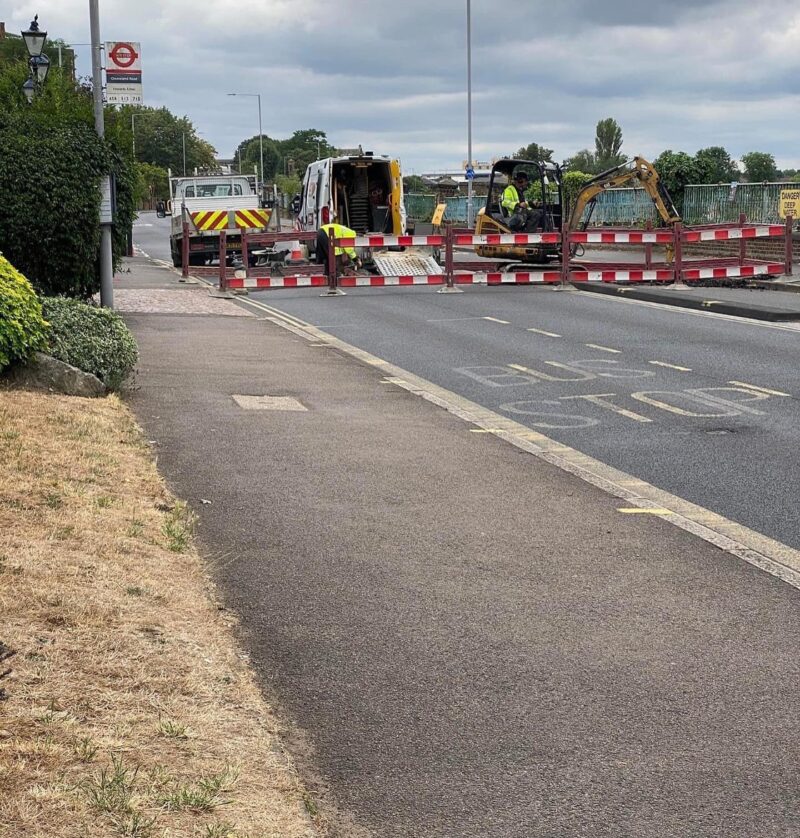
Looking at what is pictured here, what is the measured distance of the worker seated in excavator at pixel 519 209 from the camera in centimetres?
3009

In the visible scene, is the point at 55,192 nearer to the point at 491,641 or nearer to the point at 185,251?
the point at 491,641

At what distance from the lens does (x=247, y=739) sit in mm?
3975

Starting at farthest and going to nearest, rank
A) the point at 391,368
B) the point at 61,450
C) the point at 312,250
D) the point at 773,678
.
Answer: the point at 312,250, the point at 391,368, the point at 61,450, the point at 773,678

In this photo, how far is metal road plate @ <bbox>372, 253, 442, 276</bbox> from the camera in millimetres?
28172

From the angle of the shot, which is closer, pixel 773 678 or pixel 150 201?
pixel 773 678

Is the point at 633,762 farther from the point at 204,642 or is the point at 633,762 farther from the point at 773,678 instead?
the point at 204,642

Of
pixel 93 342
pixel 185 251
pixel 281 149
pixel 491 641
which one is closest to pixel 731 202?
pixel 185 251

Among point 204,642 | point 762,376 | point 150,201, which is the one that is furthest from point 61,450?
point 150,201

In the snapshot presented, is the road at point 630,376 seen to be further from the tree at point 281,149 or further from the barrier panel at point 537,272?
the tree at point 281,149

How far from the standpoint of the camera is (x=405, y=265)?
93.8 feet

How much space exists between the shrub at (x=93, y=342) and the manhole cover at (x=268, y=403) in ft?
3.56

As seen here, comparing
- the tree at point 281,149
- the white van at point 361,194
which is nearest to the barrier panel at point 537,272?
the white van at point 361,194

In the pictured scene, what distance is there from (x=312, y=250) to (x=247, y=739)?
31.0 metres

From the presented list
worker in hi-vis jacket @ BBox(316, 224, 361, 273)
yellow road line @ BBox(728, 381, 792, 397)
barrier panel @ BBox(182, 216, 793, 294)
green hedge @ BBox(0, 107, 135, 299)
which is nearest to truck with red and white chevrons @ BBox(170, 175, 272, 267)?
worker in hi-vis jacket @ BBox(316, 224, 361, 273)
